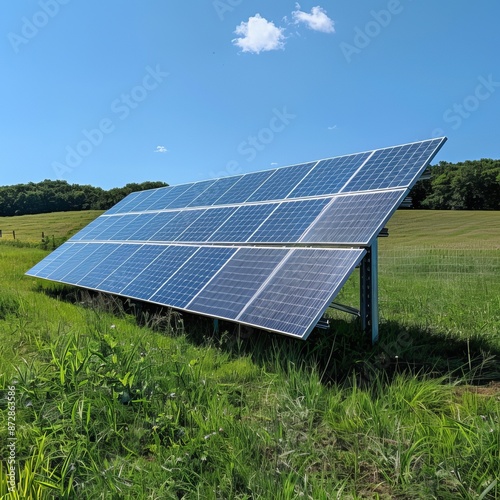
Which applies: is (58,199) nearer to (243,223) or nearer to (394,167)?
(243,223)

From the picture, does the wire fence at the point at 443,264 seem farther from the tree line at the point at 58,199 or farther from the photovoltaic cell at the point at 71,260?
the tree line at the point at 58,199

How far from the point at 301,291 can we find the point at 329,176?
327cm

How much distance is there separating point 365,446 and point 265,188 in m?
6.60

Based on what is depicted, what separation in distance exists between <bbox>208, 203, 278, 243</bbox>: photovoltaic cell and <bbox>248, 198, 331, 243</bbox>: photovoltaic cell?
21cm

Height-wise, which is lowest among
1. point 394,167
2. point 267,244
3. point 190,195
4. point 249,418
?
point 249,418

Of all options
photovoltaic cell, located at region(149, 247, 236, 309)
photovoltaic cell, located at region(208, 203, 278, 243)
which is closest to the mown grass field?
photovoltaic cell, located at region(149, 247, 236, 309)

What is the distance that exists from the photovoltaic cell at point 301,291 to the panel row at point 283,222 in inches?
13.7

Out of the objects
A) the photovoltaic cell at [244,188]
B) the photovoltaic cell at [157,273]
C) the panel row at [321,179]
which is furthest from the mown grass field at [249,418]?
the photovoltaic cell at [244,188]

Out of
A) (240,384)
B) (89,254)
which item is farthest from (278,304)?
(89,254)

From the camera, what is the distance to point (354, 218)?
6.25 m

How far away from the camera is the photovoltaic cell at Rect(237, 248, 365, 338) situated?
5012mm

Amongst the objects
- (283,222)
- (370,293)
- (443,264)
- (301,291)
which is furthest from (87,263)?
(443,264)

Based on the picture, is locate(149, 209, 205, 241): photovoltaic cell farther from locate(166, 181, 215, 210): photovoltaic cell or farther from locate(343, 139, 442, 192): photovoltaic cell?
locate(343, 139, 442, 192): photovoltaic cell

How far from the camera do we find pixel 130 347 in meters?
5.16
